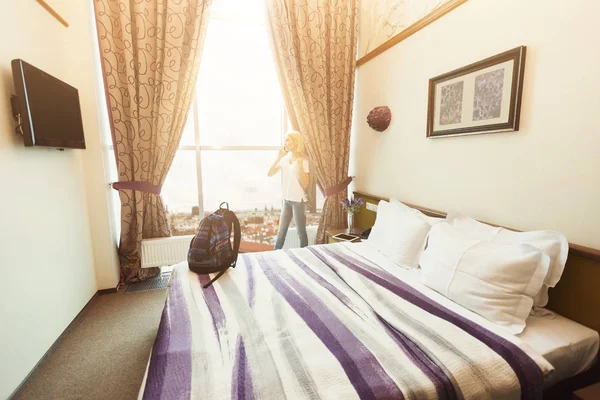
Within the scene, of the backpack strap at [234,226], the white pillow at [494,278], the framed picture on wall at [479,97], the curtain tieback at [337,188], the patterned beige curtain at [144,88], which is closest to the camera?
the white pillow at [494,278]

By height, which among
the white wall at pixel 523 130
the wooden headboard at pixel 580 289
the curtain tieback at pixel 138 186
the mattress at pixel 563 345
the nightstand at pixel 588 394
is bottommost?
the nightstand at pixel 588 394

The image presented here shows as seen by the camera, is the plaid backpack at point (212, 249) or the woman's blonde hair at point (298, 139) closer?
the plaid backpack at point (212, 249)

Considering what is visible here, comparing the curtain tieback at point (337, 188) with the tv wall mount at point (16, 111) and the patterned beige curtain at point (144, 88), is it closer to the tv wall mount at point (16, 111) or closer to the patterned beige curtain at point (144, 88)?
the patterned beige curtain at point (144, 88)

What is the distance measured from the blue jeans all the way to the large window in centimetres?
28

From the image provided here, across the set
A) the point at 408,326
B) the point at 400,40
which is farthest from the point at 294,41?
the point at 408,326

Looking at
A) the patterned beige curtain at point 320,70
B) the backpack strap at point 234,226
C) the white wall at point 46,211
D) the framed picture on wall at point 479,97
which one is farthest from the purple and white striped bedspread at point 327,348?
the patterned beige curtain at point 320,70

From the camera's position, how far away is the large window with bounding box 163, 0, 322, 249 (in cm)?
301

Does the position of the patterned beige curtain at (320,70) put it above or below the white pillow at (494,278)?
above

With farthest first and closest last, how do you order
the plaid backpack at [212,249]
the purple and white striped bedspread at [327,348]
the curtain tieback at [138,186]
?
the curtain tieback at [138,186] < the plaid backpack at [212,249] < the purple and white striped bedspread at [327,348]

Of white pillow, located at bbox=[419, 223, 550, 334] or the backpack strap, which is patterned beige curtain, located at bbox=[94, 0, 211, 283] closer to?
the backpack strap

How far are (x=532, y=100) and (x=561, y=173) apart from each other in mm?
396

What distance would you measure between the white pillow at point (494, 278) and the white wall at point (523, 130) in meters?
0.30

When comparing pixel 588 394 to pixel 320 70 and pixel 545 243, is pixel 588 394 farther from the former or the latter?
pixel 320 70

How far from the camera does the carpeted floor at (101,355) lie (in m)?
1.60
